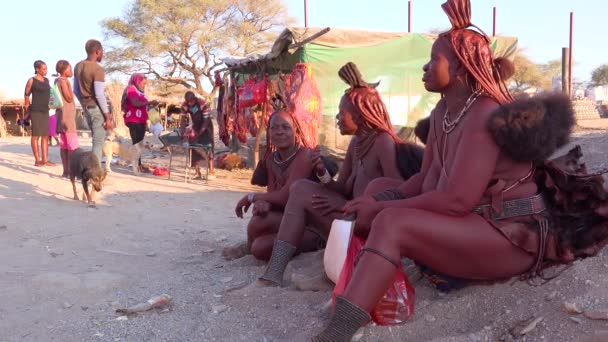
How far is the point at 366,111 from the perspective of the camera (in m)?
3.41

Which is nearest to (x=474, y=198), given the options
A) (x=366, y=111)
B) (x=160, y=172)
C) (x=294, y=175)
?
(x=366, y=111)

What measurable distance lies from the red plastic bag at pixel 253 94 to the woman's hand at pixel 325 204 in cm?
604

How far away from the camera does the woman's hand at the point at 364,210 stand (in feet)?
8.14

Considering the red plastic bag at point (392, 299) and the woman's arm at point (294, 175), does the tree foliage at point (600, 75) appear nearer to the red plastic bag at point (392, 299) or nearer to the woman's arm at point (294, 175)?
the woman's arm at point (294, 175)

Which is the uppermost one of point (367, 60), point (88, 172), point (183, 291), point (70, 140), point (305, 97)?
point (367, 60)

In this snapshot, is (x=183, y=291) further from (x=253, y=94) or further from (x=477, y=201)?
(x=253, y=94)

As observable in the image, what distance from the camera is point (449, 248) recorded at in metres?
2.29

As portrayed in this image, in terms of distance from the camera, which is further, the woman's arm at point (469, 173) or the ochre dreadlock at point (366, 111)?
the ochre dreadlock at point (366, 111)

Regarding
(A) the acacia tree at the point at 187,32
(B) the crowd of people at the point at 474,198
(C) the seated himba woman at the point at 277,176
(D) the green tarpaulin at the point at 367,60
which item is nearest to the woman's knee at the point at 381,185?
(B) the crowd of people at the point at 474,198

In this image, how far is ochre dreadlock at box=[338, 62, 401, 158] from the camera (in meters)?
3.42

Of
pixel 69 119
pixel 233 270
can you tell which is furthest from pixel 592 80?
pixel 233 270

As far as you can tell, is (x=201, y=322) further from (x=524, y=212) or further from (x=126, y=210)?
(x=126, y=210)

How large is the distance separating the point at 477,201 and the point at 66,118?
7.51 m

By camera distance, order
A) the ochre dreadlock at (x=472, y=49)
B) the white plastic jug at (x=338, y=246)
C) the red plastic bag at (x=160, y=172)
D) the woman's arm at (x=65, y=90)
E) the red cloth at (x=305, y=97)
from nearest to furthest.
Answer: the ochre dreadlock at (x=472, y=49) → the white plastic jug at (x=338, y=246) → the red cloth at (x=305, y=97) → the woman's arm at (x=65, y=90) → the red plastic bag at (x=160, y=172)
